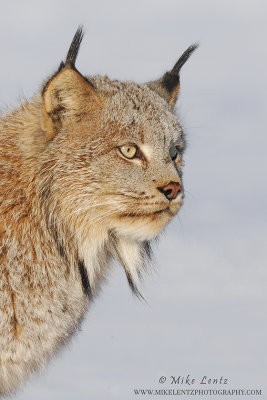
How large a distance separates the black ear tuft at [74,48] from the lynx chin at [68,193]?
0.01 meters

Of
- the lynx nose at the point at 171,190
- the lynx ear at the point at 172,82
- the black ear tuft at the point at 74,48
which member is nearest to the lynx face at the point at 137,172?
the lynx nose at the point at 171,190

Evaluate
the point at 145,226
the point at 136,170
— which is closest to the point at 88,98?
the point at 136,170

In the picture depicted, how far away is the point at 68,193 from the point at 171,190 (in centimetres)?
111

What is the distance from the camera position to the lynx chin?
854cm

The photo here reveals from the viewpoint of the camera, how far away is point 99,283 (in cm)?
983

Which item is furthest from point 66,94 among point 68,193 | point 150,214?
point 150,214

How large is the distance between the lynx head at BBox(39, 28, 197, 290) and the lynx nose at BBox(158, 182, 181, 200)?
0.04ft

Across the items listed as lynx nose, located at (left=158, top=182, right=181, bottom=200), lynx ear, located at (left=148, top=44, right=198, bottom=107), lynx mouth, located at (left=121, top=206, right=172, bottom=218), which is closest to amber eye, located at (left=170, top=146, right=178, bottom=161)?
lynx nose, located at (left=158, top=182, right=181, bottom=200)

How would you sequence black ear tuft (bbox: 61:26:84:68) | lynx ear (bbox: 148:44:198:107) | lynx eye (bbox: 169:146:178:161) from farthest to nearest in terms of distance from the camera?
1. lynx ear (bbox: 148:44:198:107)
2. lynx eye (bbox: 169:146:178:161)
3. black ear tuft (bbox: 61:26:84:68)

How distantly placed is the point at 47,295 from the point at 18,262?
0.51 metres

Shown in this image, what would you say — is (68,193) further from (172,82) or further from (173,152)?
(172,82)

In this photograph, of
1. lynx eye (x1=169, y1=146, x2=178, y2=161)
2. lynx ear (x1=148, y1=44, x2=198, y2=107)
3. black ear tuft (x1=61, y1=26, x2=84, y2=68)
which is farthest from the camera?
lynx ear (x1=148, y1=44, x2=198, y2=107)

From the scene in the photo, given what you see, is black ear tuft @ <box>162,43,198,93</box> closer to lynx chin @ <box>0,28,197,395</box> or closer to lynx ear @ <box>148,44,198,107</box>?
lynx ear @ <box>148,44,198,107</box>

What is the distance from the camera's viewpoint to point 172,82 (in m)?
10.2
